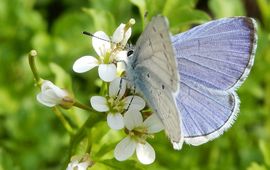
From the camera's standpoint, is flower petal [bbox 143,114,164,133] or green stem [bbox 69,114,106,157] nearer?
flower petal [bbox 143,114,164,133]

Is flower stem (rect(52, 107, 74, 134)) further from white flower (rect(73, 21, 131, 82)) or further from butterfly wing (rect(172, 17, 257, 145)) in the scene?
butterfly wing (rect(172, 17, 257, 145))

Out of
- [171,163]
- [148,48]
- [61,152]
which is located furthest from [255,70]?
[148,48]

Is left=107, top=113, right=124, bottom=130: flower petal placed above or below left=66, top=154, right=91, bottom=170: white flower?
above

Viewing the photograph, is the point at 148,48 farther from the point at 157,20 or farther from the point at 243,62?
the point at 243,62

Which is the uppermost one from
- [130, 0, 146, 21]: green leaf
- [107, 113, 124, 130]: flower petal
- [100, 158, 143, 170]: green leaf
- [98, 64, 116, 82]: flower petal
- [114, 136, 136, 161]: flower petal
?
[98, 64, 116, 82]: flower petal

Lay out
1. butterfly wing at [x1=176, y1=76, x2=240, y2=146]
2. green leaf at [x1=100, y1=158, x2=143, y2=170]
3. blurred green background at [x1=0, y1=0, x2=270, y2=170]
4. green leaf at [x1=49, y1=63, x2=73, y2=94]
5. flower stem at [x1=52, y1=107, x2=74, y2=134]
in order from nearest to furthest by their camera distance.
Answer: butterfly wing at [x1=176, y1=76, x2=240, y2=146] < green leaf at [x1=100, y1=158, x2=143, y2=170] < flower stem at [x1=52, y1=107, x2=74, y2=134] < green leaf at [x1=49, y1=63, x2=73, y2=94] < blurred green background at [x1=0, y1=0, x2=270, y2=170]

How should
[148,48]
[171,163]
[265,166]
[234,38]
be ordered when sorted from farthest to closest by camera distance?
[171,163] < [265,166] < [234,38] < [148,48]

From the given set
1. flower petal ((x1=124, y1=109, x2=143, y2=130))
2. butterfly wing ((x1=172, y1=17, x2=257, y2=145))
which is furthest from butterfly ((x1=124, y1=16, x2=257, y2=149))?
flower petal ((x1=124, y1=109, x2=143, y2=130))
